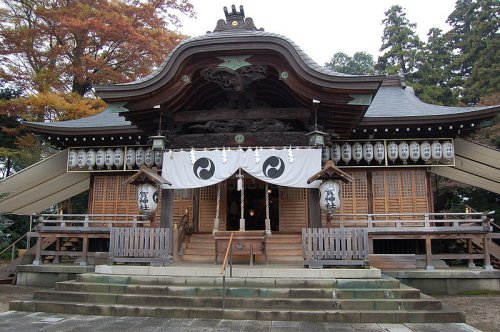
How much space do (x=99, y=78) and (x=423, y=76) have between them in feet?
69.7

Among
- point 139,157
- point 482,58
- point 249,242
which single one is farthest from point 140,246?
point 482,58

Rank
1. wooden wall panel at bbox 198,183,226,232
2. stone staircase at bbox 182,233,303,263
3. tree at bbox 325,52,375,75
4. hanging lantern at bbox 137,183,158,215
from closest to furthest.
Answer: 1. hanging lantern at bbox 137,183,158,215
2. stone staircase at bbox 182,233,303,263
3. wooden wall panel at bbox 198,183,226,232
4. tree at bbox 325,52,375,75

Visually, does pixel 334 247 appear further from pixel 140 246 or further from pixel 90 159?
pixel 90 159

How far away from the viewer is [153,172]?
10.7 meters

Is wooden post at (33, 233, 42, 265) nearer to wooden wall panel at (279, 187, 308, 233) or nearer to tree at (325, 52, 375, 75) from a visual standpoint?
wooden wall panel at (279, 187, 308, 233)

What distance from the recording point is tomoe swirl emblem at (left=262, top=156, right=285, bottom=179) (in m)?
10.6

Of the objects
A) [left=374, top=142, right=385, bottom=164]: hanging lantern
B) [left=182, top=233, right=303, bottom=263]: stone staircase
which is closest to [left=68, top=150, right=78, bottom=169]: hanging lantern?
[left=182, top=233, right=303, bottom=263]: stone staircase

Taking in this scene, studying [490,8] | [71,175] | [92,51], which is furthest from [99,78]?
[490,8]

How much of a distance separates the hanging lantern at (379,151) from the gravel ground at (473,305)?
4.66 m

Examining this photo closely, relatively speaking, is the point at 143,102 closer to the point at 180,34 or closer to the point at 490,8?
the point at 180,34

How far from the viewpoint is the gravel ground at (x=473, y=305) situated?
7551 mm

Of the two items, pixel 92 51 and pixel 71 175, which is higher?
pixel 92 51

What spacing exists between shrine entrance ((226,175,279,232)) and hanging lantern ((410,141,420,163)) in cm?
468

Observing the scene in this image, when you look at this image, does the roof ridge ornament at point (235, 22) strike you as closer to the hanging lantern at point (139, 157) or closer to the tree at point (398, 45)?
the hanging lantern at point (139, 157)
